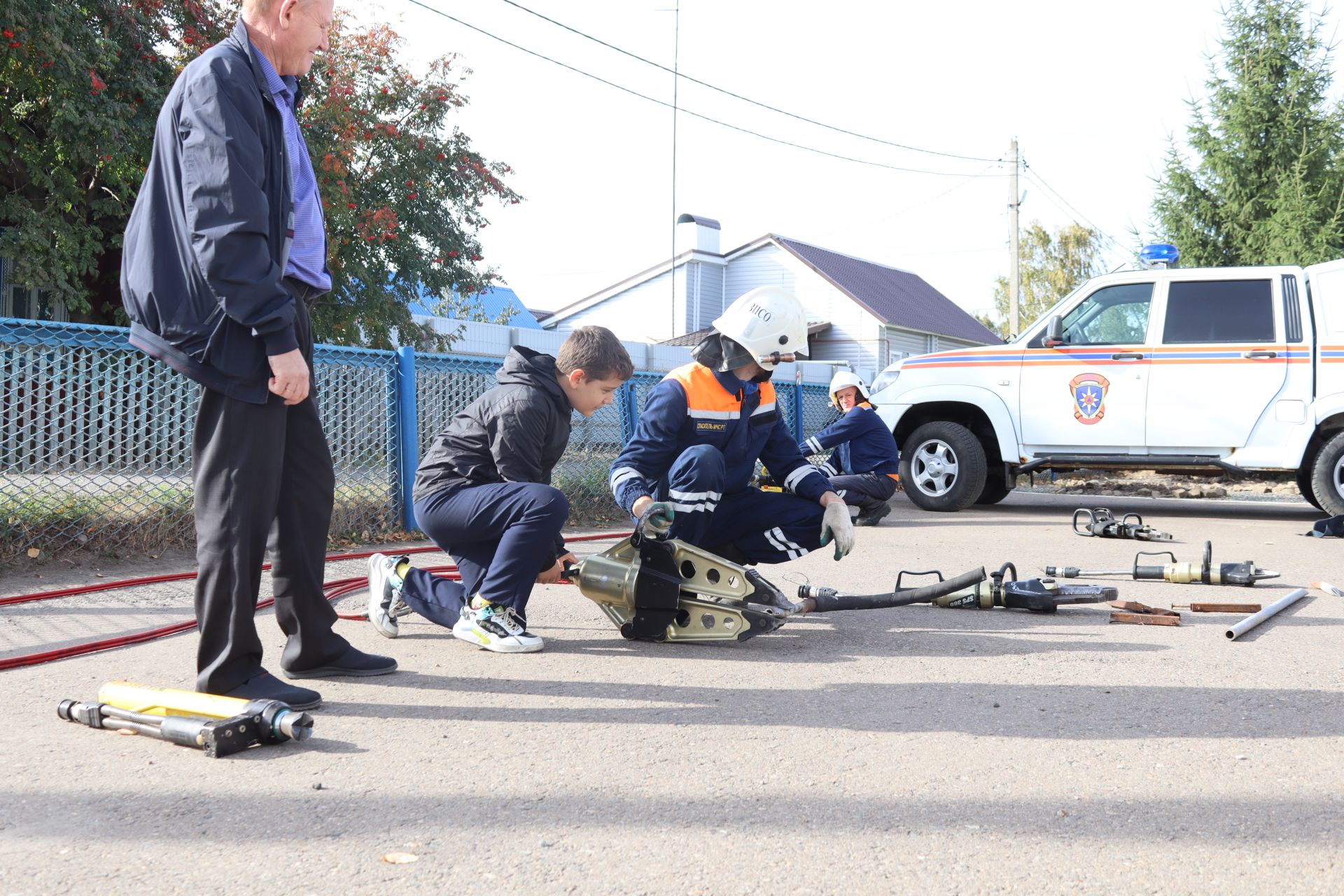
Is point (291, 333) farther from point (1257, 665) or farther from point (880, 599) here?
point (1257, 665)

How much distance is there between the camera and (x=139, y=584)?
5777 millimetres

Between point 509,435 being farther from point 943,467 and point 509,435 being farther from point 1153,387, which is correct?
point 1153,387

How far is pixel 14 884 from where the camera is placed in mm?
2127

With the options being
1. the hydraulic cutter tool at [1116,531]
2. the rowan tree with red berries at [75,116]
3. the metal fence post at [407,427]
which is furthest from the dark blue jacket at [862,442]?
the rowan tree with red berries at [75,116]

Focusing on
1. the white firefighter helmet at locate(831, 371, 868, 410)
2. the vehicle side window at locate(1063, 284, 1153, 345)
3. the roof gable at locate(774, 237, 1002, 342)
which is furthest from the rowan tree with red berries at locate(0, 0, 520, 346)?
the roof gable at locate(774, 237, 1002, 342)

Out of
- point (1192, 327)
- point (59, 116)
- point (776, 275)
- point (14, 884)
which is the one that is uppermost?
point (776, 275)

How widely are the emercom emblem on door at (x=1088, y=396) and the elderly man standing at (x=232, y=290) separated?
8.89 m

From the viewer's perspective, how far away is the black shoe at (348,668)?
3.86 meters

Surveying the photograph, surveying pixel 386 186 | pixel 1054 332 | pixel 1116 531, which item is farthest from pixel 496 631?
pixel 386 186

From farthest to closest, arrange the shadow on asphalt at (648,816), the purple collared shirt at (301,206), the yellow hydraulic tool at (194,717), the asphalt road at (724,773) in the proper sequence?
1. the purple collared shirt at (301,206)
2. the yellow hydraulic tool at (194,717)
3. the shadow on asphalt at (648,816)
4. the asphalt road at (724,773)

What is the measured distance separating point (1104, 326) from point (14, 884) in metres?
10.5

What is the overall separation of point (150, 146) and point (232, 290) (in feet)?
39.5

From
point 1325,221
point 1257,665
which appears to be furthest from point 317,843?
point 1325,221

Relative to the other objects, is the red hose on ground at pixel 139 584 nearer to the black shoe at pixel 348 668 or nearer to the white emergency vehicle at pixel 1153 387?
the black shoe at pixel 348 668
